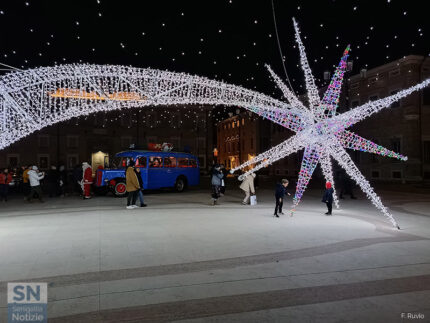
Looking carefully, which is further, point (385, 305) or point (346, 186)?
point (346, 186)

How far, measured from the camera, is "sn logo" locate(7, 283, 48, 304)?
14.3 ft

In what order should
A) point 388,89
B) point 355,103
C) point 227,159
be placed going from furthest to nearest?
point 227,159, point 355,103, point 388,89

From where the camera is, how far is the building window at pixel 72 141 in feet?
130

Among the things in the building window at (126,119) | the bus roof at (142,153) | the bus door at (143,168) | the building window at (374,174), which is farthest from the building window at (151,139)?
the building window at (374,174)

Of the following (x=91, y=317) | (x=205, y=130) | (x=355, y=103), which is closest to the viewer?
(x=91, y=317)

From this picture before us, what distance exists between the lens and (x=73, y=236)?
27.8 ft

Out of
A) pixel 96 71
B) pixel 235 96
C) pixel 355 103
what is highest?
pixel 355 103

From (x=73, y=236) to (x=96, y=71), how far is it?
4556 millimetres

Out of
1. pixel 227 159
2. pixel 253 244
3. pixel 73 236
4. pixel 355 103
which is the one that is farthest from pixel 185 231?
pixel 227 159

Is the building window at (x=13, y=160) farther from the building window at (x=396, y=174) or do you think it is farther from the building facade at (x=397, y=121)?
the building window at (x=396, y=174)

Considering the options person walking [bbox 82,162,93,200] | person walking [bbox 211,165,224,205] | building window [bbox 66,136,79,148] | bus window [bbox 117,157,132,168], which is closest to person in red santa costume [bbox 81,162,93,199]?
person walking [bbox 82,162,93,200]

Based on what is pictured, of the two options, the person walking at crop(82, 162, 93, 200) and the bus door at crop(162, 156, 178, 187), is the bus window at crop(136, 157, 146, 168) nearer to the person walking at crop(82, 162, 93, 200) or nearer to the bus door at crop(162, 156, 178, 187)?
the bus door at crop(162, 156, 178, 187)

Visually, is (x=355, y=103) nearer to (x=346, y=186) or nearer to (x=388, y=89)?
(x=388, y=89)

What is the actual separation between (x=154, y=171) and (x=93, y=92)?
1042 centimetres
